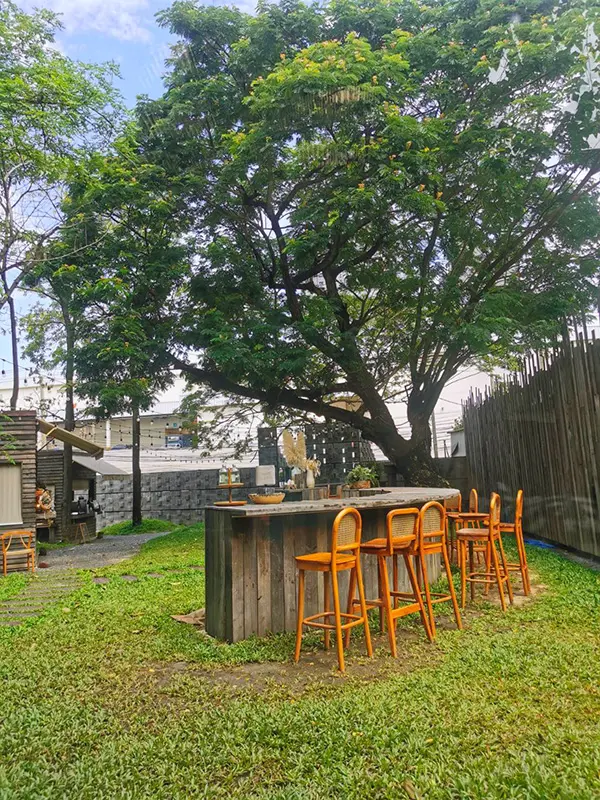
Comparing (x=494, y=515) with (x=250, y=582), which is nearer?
(x=250, y=582)

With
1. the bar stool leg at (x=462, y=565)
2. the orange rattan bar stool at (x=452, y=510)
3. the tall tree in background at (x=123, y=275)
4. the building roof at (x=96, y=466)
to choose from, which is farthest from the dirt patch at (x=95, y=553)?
the bar stool leg at (x=462, y=565)

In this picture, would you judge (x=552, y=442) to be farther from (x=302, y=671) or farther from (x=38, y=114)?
(x=38, y=114)

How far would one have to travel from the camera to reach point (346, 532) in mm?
4324

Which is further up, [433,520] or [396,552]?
[433,520]

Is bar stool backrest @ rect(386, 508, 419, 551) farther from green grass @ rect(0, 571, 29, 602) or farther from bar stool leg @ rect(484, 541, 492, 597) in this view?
green grass @ rect(0, 571, 29, 602)

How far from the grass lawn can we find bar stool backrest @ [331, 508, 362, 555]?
78 centimetres

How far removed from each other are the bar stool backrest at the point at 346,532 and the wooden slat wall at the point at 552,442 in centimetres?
392

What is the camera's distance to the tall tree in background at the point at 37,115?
6301 mm

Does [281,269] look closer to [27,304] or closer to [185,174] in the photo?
[185,174]

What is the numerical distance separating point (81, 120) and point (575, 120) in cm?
739

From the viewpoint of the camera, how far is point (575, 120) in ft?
31.3

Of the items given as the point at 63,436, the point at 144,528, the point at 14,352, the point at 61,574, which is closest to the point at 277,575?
the point at 61,574

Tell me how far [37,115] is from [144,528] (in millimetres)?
13495

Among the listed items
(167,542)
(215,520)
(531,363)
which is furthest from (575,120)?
(167,542)
